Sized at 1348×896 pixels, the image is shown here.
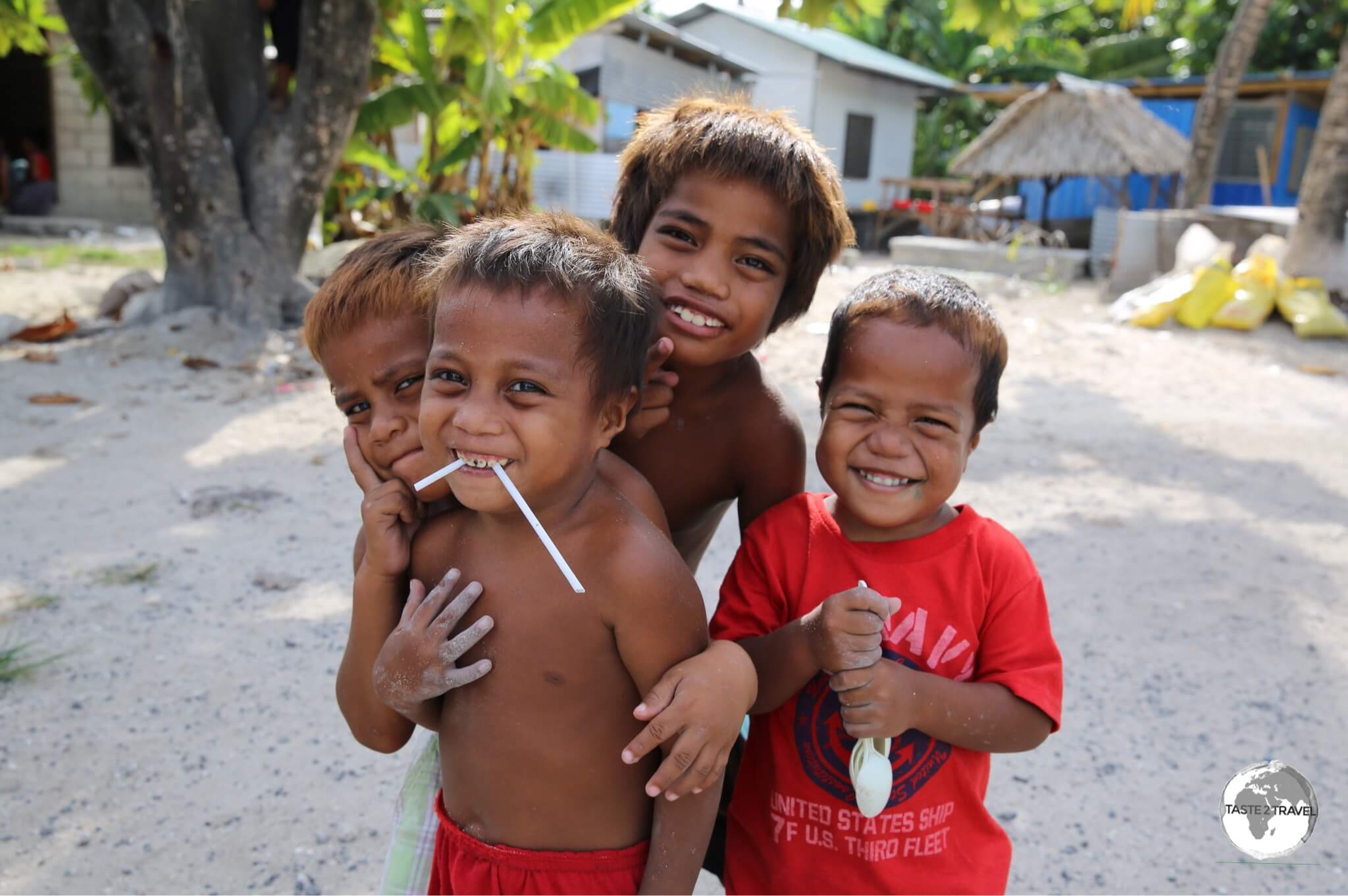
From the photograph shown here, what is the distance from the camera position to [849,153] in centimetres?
1955

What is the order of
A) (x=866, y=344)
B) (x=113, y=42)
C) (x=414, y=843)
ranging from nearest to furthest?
(x=866, y=344)
(x=414, y=843)
(x=113, y=42)

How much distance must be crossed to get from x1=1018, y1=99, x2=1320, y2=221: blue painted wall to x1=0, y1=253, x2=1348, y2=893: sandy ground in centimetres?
1267

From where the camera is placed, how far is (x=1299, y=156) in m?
17.8

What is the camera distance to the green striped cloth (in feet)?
5.32

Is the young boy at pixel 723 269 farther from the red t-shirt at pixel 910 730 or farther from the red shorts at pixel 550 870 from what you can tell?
the red shorts at pixel 550 870

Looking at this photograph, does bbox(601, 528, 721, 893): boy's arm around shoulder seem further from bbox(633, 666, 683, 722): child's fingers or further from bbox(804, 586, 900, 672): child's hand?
bbox(804, 586, 900, 672): child's hand

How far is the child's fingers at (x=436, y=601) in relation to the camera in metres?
1.30

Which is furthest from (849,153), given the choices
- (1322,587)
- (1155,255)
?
(1322,587)

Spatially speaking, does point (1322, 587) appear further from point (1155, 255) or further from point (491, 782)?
point (1155, 255)

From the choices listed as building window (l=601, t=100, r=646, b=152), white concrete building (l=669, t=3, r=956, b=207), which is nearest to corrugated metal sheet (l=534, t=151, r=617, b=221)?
building window (l=601, t=100, r=646, b=152)

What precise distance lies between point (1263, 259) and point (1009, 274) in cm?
388

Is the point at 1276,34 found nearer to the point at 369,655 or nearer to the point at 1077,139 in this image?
the point at 1077,139

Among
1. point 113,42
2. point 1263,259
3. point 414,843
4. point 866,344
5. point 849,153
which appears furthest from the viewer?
point 849,153

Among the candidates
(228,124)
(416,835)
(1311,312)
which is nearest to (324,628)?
(416,835)
